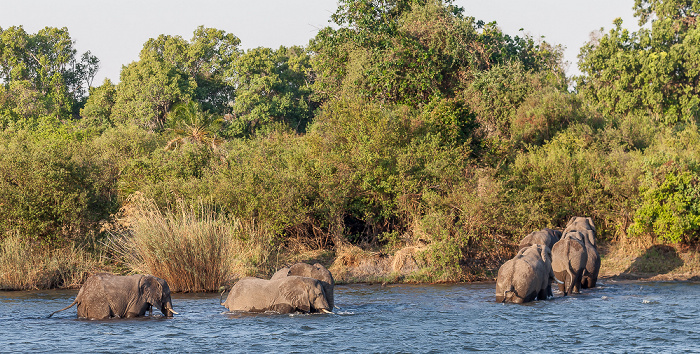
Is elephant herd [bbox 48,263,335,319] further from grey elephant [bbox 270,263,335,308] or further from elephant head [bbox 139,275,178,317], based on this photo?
grey elephant [bbox 270,263,335,308]

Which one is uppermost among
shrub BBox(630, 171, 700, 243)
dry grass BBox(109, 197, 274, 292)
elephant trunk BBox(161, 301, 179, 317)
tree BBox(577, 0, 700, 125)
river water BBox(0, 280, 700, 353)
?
tree BBox(577, 0, 700, 125)

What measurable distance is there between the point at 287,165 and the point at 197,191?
316cm

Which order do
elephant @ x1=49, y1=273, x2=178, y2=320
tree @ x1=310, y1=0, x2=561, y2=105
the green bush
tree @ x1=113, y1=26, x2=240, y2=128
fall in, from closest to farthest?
elephant @ x1=49, y1=273, x2=178, y2=320, the green bush, tree @ x1=310, y1=0, x2=561, y2=105, tree @ x1=113, y1=26, x2=240, y2=128

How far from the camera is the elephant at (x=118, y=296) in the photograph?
44.9ft

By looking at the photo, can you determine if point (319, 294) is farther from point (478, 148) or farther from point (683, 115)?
point (683, 115)

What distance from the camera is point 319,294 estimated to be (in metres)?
14.0

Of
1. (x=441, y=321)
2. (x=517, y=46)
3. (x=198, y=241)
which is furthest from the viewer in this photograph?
(x=517, y=46)

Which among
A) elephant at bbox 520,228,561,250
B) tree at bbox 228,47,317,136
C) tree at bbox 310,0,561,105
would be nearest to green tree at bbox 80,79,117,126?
tree at bbox 228,47,317,136

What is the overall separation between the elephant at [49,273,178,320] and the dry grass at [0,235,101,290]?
20.4 ft

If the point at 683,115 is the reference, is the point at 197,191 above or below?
below

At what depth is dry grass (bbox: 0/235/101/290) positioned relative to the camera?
62.8ft

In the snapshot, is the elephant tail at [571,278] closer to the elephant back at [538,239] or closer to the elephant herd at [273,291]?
the elephant herd at [273,291]

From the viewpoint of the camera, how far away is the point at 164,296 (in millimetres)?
13914

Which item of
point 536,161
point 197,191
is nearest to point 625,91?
point 536,161
